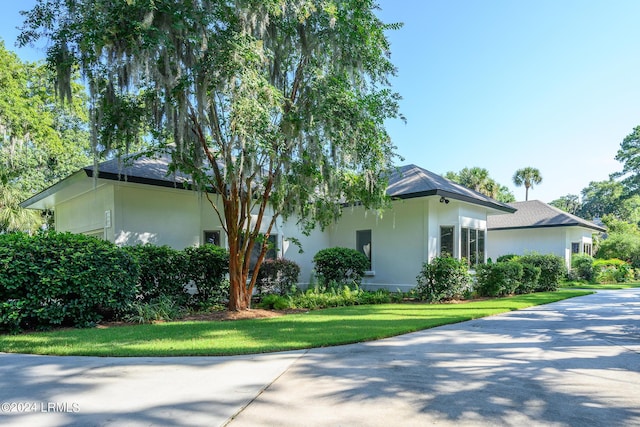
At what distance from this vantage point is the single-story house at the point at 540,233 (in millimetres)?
23438

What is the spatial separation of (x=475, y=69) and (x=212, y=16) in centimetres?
1119

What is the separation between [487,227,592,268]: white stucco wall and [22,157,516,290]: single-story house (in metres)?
8.85

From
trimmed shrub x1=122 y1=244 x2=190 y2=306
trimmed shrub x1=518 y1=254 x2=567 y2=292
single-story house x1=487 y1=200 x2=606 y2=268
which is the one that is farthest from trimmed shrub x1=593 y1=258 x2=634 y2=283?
trimmed shrub x1=122 y1=244 x2=190 y2=306

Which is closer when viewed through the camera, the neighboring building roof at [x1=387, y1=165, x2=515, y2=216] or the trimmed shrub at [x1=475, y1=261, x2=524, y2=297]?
the neighboring building roof at [x1=387, y1=165, x2=515, y2=216]

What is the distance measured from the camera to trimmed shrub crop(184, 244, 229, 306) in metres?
10.7

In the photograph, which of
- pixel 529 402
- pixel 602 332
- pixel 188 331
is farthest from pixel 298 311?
pixel 529 402

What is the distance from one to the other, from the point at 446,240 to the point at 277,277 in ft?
20.8

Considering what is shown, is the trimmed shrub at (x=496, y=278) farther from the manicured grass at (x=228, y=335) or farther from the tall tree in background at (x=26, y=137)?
the tall tree in background at (x=26, y=137)

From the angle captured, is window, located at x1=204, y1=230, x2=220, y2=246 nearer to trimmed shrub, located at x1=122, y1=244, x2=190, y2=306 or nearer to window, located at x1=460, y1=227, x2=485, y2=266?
trimmed shrub, located at x1=122, y1=244, x2=190, y2=306

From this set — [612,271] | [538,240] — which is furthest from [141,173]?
[612,271]

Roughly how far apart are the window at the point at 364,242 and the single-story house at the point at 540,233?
1148cm

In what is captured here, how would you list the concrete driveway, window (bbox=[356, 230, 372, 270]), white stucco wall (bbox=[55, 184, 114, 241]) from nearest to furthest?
1. the concrete driveway
2. white stucco wall (bbox=[55, 184, 114, 241])
3. window (bbox=[356, 230, 372, 270])

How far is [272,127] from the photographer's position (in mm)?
8125

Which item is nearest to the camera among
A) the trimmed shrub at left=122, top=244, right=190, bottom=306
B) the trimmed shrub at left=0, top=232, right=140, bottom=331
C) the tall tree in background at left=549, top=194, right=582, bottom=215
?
the trimmed shrub at left=0, top=232, right=140, bottom=331
